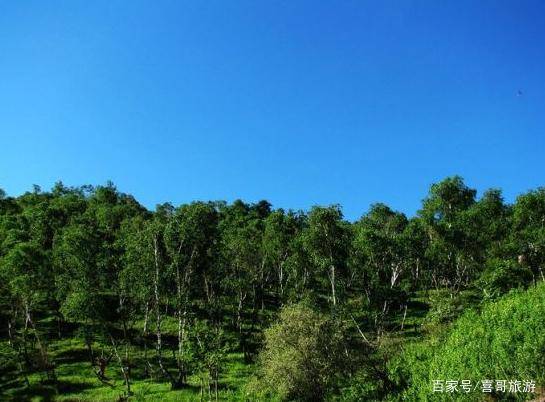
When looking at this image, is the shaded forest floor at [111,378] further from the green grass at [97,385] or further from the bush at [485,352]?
the bush at [485,352]

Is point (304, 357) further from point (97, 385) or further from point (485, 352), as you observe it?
point (97, 385)

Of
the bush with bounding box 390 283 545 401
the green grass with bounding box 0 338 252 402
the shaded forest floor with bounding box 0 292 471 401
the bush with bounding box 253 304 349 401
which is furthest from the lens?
the green grass with bounding box 0 338 252 402

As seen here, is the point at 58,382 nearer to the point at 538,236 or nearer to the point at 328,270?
the point at 328,270

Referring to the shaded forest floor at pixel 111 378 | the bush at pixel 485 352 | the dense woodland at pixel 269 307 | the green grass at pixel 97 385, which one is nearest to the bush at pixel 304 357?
the dense woodland at pixel 269 307

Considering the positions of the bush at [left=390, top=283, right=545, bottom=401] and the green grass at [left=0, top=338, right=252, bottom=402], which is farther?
the green grass at [left=0, top=338, right=252, bottom=402]

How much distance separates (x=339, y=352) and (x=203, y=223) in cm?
2736

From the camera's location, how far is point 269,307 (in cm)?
8406

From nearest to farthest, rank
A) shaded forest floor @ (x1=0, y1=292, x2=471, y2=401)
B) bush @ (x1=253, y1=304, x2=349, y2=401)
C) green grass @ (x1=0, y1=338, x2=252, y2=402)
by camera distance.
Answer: bush @ (x1=253, y1=304, x2=349, y2=401), shaded forest floor @ (x1=0, y1=292, x2=471, y2=401), green grass @ (x1=0, y1=338, x2=252, y2=402)

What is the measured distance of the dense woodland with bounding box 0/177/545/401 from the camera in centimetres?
4131

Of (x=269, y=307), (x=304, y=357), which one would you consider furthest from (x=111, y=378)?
(x=269, y=307)

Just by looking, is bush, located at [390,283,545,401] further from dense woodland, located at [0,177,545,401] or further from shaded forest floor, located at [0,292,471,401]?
shaded forest floor, located at [0,292,471,401]

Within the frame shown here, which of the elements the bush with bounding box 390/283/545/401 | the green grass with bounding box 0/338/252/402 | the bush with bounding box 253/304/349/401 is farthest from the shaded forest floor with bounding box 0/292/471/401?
the bush with bounding box 253/304/349/401

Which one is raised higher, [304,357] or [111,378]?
[304,357]

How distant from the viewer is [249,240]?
8062 centimetres
